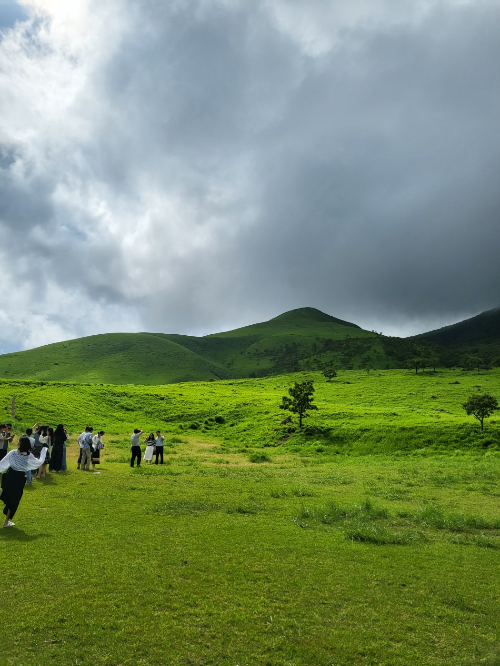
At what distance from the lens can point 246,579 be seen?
1056 centimetres

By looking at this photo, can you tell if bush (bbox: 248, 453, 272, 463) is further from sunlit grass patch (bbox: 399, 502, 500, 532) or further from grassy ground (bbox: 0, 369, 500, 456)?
sunlit grass patch (bbox: 399, 502, 500, 532)

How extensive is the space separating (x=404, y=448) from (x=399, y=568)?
104ft

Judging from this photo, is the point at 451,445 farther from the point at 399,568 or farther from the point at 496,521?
the point at 399,568

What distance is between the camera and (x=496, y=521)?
16.2 meters

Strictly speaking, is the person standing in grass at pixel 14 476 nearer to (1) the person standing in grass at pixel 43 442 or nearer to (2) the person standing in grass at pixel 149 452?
(1) the person standing in grass at pixel 43 442

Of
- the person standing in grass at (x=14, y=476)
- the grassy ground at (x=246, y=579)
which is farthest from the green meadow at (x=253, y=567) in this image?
the person standing in grass at (x=14, y=476)

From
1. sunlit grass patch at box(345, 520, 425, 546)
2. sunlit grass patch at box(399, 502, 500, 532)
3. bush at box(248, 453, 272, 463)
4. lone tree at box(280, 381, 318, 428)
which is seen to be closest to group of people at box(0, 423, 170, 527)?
bush at box(248, 453, 272, 463)

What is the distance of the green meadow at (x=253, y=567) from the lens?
7.75 m

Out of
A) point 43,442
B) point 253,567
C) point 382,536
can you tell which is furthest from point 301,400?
point 253,567

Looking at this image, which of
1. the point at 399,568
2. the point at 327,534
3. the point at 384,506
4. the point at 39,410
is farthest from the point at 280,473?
the point at 39,410

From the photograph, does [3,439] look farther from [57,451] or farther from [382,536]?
[382,536]

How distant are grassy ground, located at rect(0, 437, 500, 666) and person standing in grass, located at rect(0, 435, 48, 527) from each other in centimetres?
84

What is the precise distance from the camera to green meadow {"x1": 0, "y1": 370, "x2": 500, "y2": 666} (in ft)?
25.4

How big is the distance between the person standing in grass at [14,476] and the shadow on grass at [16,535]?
17.3 inches
